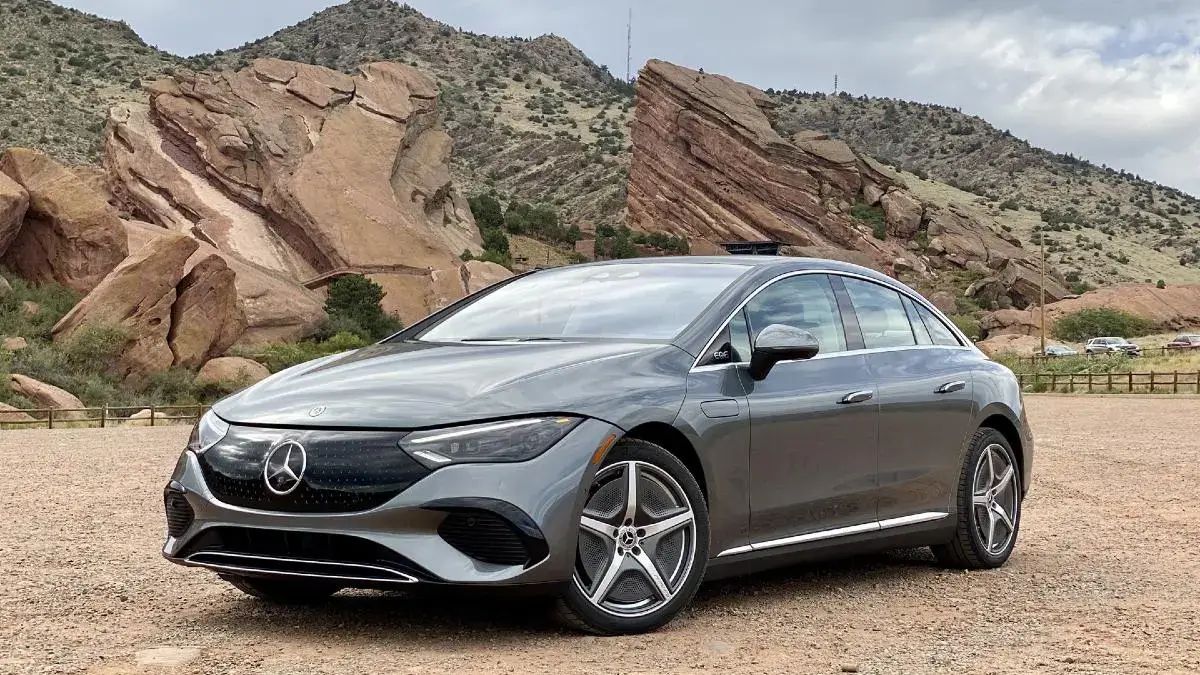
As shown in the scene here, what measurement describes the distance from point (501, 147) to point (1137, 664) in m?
107

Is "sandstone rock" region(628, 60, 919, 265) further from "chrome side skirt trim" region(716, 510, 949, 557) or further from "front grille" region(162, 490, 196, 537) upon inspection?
"front grille" region(162, 490, 196, 537)

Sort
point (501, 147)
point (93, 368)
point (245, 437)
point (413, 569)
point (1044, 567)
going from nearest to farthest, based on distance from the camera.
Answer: point (413, 569)
point (245, 437)
point (1044, 567)
point (93, 368)
point (501, 147)

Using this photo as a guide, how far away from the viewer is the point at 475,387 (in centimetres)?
523

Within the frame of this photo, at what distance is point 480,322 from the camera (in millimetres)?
6602

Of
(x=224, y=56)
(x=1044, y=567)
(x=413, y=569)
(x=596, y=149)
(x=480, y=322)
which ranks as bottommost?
(x=1044, y=567)

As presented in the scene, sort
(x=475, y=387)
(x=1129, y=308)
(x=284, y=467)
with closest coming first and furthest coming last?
(x=284, y=467) → (x=475, y=387) → (x=1129, y=308)

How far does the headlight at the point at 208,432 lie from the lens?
17.7 feet

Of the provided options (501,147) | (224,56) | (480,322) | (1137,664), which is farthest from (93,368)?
(224,56)

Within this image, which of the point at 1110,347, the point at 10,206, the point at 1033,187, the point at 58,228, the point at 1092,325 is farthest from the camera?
the point at 1033,187

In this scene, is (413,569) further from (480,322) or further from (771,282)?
(771,282)

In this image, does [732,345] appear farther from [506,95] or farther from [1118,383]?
[506,95]

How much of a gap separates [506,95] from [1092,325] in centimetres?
6126

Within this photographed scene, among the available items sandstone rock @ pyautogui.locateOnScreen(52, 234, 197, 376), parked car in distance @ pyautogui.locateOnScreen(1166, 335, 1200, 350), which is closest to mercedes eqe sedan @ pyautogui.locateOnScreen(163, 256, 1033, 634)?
sandstone rock @ pyautogui.locateOnScreen(52, 234, 197, 376)

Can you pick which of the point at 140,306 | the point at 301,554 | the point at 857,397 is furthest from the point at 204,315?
the point at 301,554
